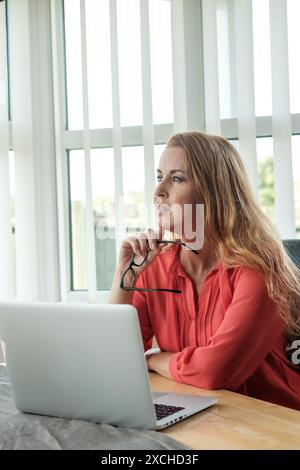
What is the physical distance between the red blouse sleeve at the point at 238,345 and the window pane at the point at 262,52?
1357 mm

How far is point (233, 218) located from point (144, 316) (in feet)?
1.21

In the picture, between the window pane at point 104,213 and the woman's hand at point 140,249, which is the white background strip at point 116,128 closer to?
the window pane at point 104,213

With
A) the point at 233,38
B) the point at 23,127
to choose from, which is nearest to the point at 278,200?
the point at 233,38

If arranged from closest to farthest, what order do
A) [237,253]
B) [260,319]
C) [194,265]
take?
[260,319] → [237,253] → [194,265]

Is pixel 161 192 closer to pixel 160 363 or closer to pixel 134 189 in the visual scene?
pixel 160 363

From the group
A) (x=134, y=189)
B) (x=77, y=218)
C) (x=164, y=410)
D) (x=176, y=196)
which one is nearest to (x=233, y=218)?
(x=176, y=196)

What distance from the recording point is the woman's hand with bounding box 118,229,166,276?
5.53 ft

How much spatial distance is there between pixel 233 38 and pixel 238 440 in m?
2.11

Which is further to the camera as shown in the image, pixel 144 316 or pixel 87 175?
pixel 87 175

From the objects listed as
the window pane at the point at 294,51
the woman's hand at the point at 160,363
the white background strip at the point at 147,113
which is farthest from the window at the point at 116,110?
the woman's hand at the point at 160,363

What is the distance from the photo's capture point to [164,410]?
3.45ft

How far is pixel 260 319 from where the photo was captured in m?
1.43

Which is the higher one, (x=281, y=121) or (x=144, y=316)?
(x=281, y=121)
